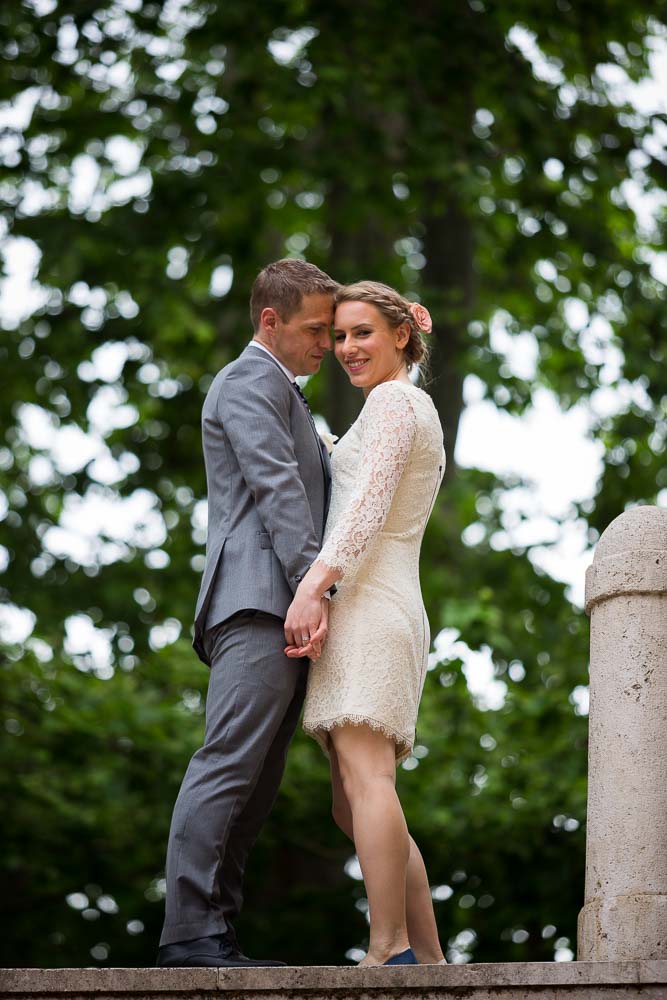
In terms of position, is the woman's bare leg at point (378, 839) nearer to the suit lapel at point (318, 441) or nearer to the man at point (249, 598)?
the man at point (249, 598)

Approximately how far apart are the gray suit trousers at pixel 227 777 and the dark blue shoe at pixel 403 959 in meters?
0.46

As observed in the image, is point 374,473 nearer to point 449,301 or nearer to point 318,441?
point 318,441

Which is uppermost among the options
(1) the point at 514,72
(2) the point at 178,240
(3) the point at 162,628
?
(1) the point at 514,72

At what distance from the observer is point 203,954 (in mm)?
4004

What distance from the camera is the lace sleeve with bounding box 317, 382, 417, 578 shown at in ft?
13.8

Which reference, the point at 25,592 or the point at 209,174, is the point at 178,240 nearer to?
the point at 209,174

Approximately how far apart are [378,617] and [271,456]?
550 mm

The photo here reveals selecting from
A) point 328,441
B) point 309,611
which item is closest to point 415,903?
point 309,611

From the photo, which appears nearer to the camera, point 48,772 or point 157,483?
point 48,772

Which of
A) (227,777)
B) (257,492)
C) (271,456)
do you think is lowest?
(227,777)

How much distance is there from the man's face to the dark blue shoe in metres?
1.75

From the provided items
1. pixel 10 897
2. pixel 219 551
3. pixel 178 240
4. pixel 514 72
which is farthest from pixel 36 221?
pixel 219 551

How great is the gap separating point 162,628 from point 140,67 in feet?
13.3

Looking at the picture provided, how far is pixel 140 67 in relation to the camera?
32.3 feet
